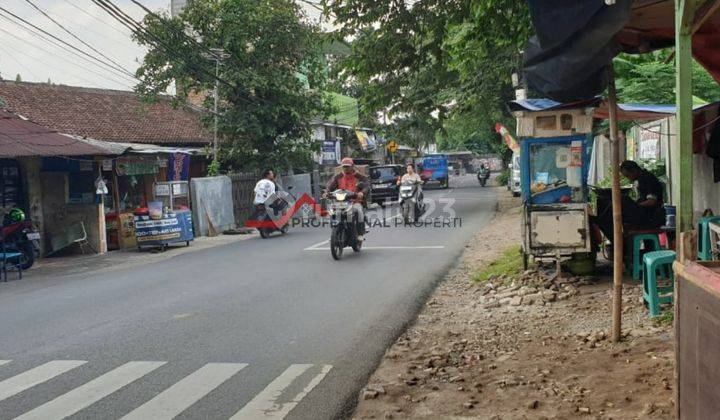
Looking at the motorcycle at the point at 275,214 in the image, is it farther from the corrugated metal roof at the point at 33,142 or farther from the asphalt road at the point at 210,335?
the asphalt road at the point at 210,335

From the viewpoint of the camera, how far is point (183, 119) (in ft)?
97.9

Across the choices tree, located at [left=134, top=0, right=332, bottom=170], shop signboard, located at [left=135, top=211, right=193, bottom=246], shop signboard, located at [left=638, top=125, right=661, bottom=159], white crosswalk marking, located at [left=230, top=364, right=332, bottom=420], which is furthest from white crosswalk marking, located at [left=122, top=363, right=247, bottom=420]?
tree, located at [left=134, top=0, right=332, bottom=170]

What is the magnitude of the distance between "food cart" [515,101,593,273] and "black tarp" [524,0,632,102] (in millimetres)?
A: 2991

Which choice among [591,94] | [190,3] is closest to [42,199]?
[190,3]

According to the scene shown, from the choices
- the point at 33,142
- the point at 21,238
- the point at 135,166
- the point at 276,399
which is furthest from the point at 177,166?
the point at 276,399

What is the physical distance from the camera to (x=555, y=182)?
9461 mm

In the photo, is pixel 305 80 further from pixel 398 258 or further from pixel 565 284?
pixel 565 284

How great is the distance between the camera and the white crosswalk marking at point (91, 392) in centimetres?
475

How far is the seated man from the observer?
8664 mm

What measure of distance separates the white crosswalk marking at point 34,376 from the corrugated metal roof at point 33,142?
28.7ft

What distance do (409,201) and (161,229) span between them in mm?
6787

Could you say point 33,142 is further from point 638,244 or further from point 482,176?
point 482,176

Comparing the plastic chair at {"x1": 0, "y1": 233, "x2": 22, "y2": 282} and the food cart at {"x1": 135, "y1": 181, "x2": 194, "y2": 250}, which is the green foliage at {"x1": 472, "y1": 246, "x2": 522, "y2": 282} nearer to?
the plastic chair at {"x1": 0, "y1": 233, "x2": 22, "y2": 282}

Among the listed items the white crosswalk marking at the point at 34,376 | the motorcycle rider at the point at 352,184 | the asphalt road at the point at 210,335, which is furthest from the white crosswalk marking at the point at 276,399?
the motorcycle rider at the point at 352,184
